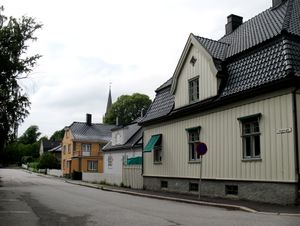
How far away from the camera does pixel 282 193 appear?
627 inches

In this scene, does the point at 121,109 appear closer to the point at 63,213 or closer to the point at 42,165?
the point at 42,165

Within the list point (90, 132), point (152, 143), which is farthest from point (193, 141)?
point (90, 132)

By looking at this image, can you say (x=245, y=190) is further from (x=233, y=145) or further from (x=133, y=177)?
(x=133, y=177)

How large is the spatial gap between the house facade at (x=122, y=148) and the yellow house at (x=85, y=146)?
1414cm

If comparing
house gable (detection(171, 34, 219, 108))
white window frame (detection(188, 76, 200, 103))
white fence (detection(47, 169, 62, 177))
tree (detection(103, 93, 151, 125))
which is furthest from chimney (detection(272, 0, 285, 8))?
tree (detection(103, 93, 151, 125))

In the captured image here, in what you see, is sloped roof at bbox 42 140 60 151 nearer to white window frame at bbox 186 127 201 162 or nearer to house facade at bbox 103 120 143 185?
house facade at bbox 103 120 143 185

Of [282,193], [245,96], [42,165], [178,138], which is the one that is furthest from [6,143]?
[42,165]

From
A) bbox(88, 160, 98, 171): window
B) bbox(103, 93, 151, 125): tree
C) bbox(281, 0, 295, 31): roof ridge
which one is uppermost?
bbox(103, 93, 151, 125): tree

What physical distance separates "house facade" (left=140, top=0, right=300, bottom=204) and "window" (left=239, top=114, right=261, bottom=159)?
29mm

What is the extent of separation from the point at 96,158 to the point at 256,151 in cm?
4740

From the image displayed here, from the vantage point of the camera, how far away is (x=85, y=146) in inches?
2554

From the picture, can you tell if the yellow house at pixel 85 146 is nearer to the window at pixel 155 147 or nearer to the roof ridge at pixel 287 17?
the window at pixel 155 147

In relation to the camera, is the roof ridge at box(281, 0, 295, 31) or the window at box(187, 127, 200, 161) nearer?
the roof ridge at box(281, 0, 295, 31)

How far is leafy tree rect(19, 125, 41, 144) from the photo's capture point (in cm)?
16262
